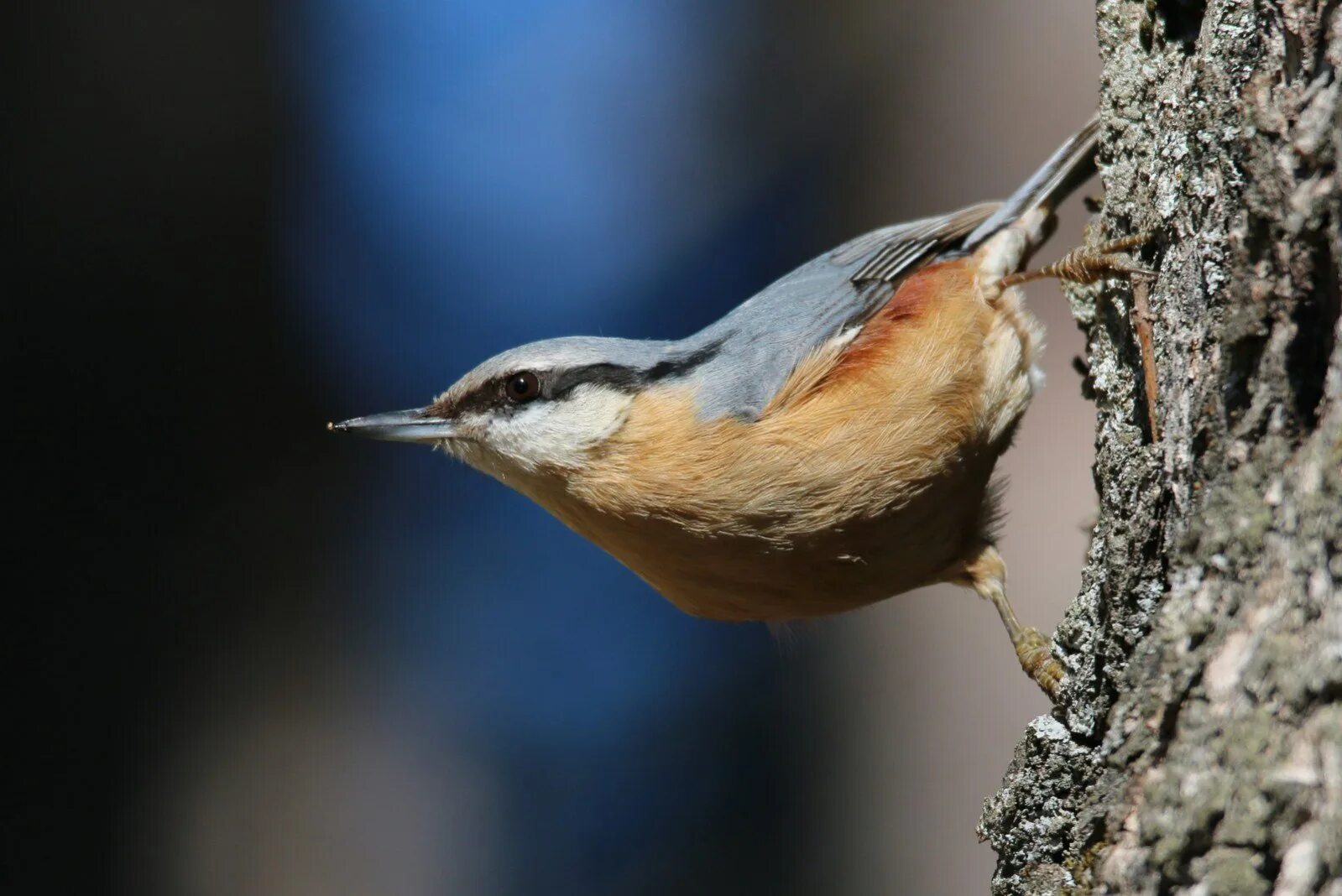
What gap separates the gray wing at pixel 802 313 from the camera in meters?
2.20

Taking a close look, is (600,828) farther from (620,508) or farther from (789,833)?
(620,508)

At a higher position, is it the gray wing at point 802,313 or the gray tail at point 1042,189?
the gray tail at point 1042,189

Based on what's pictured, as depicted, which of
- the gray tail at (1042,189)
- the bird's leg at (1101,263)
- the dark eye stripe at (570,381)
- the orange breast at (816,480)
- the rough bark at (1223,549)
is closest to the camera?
the rough bark at (1223,549)

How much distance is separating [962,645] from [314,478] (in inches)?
96.6

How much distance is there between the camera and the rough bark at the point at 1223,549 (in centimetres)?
105

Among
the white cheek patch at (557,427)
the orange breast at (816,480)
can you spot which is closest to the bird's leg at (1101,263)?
the orange breast at (816,480)

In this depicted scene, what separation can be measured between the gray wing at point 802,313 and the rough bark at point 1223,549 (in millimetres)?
719

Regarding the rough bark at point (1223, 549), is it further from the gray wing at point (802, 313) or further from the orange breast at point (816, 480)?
the gray wing at point (802, 313)

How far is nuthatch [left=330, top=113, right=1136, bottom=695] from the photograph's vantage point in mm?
→ 2092

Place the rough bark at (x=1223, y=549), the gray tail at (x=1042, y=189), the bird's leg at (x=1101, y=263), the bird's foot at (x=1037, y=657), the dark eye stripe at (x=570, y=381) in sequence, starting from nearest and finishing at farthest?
the rough bark at (x=1223, y=549), the bird's leg at (x=1101, y=263), the bird's foot at (x=1037, y=657), the dark eye stripe at (x=570, y=381), the gray tail at (x=1042, y=189)

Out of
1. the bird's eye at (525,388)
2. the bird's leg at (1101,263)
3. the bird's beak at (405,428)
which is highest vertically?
the bird's eye at (525,388)

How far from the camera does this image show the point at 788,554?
209 cm

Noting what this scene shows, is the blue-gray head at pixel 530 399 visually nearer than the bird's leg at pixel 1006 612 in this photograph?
No

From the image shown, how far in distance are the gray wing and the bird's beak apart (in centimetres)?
50
